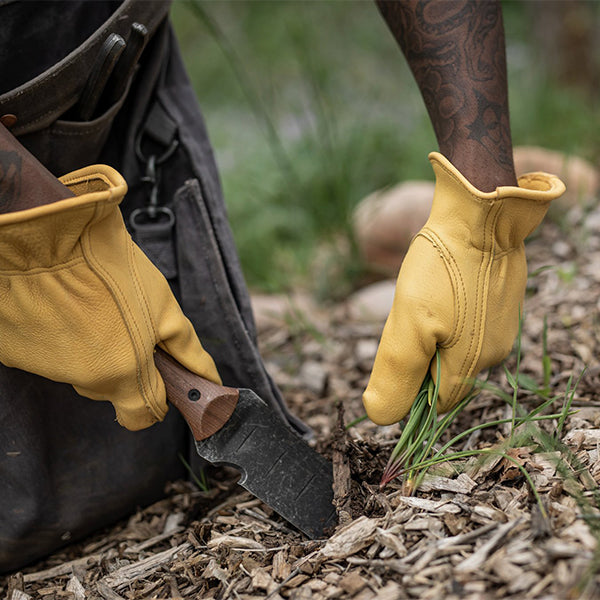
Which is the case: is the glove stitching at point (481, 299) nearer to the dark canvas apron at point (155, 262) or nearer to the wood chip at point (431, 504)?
the wood chip at point (431, 504)

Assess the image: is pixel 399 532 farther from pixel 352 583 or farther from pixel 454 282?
pixel 454 282

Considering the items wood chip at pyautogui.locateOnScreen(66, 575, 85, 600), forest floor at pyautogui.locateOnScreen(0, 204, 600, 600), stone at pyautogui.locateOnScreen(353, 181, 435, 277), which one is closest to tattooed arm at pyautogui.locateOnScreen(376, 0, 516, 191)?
forest floor at pyautogui.locateOnScreen(0, 204, 600, 600)

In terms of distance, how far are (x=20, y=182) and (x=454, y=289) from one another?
804 millimetres

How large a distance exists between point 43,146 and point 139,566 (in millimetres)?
901

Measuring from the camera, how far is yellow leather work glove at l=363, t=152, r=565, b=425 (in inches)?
46.9

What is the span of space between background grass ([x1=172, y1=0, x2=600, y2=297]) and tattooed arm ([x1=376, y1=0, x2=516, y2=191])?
0.84m

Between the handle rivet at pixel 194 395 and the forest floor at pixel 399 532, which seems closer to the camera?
the forest floor at pixel 399 532

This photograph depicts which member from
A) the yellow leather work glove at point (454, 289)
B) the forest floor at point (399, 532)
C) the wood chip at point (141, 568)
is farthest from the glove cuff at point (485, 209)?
the wood chip at point (141, 568)

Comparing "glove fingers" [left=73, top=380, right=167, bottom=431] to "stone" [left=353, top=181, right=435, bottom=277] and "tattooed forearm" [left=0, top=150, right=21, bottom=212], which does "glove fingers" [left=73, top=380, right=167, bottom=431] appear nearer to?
"tattooed forearm" [left=0, top=150, right=21, bottom=212]

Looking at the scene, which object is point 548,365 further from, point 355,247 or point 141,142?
point 355,247

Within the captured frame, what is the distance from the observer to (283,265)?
3037mm

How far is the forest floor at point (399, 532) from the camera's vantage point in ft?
3.15

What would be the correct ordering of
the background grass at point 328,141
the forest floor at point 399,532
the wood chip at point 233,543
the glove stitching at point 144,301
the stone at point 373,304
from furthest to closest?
the background grass at point 328,141 → the stone at point 373,304 → the wood chip at point 233,543 → the glove stitching at point 144,301 → the forest floor at point 399,532

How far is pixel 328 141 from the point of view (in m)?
2.76
